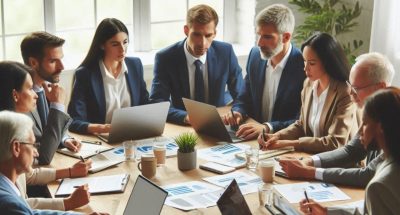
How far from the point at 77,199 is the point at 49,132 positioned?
0.68m

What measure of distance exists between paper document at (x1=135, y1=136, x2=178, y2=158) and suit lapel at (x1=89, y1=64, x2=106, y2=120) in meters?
0.49

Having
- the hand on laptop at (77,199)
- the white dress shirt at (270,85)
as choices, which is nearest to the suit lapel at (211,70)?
the white dress shirt at (270,85)

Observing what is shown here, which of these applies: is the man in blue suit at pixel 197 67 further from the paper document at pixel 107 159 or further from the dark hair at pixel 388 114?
the dark hair at pixel 388 114

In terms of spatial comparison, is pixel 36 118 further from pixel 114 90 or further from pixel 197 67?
pixel 197 67

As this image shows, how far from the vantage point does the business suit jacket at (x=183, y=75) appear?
13.6 ft

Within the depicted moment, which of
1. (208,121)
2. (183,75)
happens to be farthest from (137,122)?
(183,75)

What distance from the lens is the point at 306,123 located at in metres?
3.59

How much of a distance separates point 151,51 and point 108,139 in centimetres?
191

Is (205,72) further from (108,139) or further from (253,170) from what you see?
(253,170)

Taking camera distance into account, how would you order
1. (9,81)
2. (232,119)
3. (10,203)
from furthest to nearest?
1. (232,119)
2. (9,81)
3. (10,203)

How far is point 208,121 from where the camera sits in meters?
3.47

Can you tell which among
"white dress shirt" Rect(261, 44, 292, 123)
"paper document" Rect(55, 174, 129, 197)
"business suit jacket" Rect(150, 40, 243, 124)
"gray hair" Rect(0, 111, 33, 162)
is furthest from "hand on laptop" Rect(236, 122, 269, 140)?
"gray hair" Rect(0, 111, 33, 162)

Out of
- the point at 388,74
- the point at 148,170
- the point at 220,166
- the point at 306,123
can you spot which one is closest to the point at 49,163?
the point at 148,170

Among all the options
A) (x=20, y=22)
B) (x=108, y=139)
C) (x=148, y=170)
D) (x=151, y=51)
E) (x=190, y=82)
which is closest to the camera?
(x=148, y=170)
